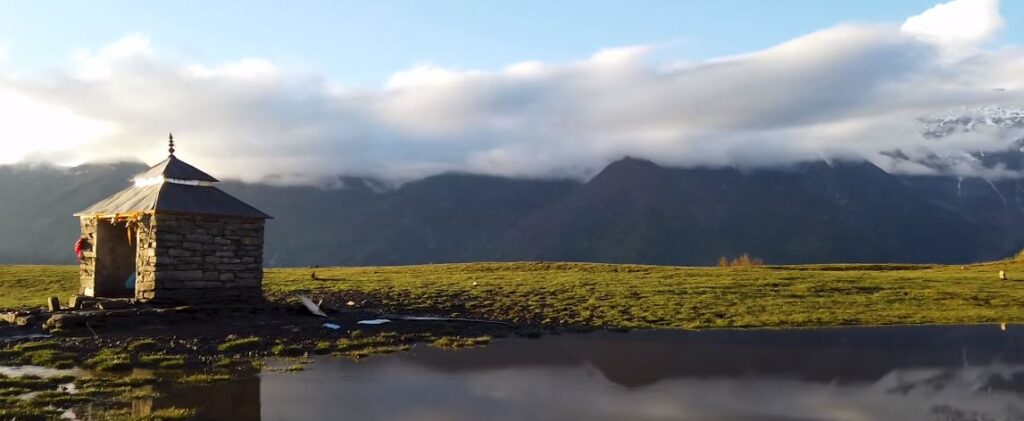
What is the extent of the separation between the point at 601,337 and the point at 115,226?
24.2 metres

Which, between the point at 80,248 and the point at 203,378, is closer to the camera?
the point at 203,378

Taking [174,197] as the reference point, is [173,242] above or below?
below

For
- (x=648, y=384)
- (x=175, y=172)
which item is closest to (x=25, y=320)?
(x=175, y=172)


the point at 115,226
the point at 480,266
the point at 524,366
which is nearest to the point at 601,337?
the point at 524,366

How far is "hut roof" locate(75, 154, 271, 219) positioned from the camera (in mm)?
31484

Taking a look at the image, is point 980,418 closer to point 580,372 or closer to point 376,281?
point 580,372

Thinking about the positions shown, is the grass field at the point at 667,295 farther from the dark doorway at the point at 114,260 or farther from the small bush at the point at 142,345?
the small bush at the point at 142,345

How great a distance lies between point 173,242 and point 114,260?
7000mm

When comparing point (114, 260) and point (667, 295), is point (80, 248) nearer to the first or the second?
point (114, 260)

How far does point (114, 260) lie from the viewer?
35.5 m

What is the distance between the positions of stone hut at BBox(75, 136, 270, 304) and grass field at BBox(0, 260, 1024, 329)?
755cm

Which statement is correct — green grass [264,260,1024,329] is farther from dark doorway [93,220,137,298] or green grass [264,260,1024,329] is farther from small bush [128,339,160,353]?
small bush [128,339,160,353]

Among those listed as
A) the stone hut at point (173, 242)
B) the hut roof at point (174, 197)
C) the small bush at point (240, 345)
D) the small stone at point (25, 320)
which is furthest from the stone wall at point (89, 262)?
the small bush at point (240, 345)

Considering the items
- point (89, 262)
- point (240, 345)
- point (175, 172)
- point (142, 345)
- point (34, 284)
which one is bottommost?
point (240, 345)
